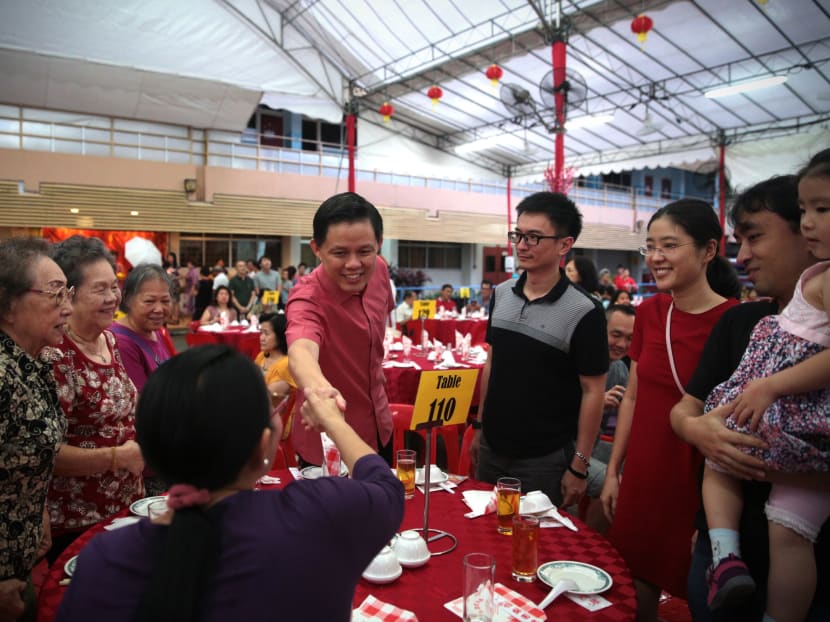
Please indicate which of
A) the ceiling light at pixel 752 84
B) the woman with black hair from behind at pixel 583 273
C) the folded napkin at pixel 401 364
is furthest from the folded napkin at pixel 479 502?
the ceiling light at pixel 752 84

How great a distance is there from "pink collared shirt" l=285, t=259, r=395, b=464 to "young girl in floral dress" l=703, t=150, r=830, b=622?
1.15 m

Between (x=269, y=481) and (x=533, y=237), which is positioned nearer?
(x=269, y=481)

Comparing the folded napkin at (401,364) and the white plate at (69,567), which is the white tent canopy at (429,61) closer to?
the folded napkin at (401,364)

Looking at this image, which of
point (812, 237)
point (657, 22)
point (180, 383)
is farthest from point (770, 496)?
point (657, 22)

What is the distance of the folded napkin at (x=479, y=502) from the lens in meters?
1.81

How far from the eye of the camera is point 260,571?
31.4 inches

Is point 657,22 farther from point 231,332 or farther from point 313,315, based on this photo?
point 313,315

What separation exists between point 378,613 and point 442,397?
575 millimetres

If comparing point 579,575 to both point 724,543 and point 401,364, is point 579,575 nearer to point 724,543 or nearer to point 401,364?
point 724,543

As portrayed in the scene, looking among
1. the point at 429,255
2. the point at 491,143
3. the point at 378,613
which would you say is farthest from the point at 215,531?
the point at 429,255

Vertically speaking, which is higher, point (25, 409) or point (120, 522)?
point (25, 409)

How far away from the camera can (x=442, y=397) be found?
158 cm

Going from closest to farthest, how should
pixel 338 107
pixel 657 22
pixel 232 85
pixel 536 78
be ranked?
pixel 657 22 → pixel 232 85 → pixel 536 78 → pixel 338 107

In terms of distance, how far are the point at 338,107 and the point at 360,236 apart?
14.7 metres
